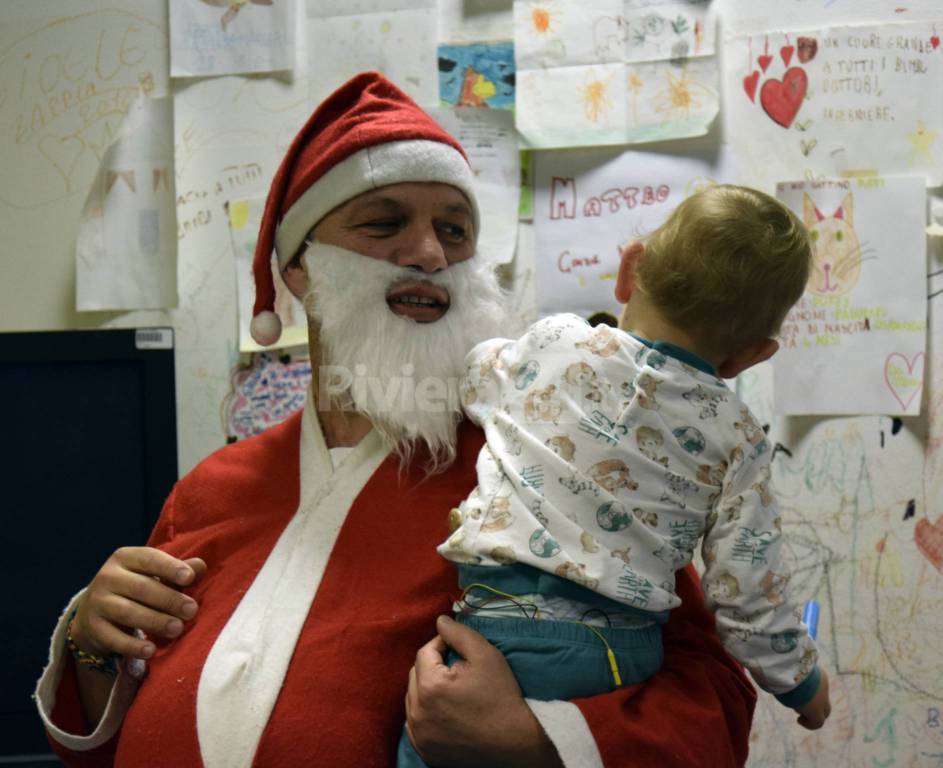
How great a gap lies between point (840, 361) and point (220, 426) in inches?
47.4

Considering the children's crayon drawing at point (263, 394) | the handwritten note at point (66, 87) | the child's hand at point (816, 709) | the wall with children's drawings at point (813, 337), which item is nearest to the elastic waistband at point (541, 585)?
the child's hand at point (816, 709)

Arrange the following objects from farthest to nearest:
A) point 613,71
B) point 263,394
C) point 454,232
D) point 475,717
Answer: point 263,394
point 613,71
point 454,232
point 475,717

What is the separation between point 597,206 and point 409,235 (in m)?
0.68

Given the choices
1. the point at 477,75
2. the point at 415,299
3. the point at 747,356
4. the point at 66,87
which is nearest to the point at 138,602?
the point at 415,299

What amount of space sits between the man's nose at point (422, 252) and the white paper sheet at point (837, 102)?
807mm

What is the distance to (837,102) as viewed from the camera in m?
1.69

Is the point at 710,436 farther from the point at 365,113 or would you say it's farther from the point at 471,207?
the point at 365,113

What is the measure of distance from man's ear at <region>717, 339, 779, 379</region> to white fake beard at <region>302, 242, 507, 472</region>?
0.33m

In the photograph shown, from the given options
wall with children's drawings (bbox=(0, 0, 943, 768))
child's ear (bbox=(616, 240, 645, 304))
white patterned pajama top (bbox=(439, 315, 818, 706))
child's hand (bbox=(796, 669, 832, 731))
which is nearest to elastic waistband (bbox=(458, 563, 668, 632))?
white patterned pajama top (bbox=(439, 315, 818, 706))

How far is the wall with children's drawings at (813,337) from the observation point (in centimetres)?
166

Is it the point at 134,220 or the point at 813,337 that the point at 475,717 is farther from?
the point at 134,220

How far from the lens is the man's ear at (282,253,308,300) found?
1300mm

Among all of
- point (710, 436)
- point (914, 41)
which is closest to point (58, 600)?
point (710, 436)

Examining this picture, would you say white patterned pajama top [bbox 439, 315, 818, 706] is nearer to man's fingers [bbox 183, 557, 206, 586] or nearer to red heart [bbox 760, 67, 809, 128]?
man's fingers [bbox 183, 557, 206, 586]
